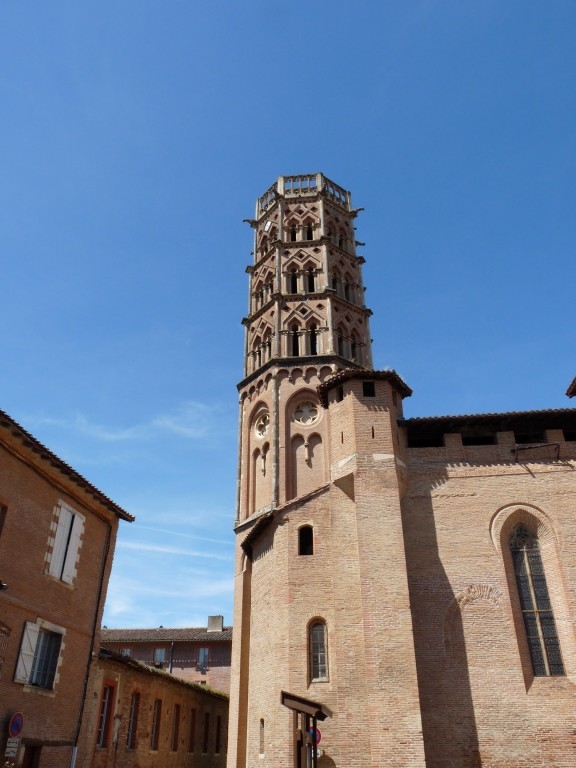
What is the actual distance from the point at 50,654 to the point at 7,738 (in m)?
2.54

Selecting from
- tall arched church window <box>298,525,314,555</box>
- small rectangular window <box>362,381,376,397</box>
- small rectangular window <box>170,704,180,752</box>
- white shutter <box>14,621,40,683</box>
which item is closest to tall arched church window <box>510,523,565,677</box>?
tall arched church window <box>298,525,314,555</box>

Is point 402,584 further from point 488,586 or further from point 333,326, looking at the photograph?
point 333,326

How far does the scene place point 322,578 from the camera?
1980 cm

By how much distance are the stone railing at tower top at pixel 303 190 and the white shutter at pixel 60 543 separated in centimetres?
2816

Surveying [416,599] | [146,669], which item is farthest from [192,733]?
[416,599]

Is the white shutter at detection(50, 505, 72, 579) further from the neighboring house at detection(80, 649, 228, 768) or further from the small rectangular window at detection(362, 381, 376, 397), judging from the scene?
the small rectangular window at detection(362, 381, 376, 397)

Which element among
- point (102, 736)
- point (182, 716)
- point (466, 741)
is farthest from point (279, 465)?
point (466, 741)

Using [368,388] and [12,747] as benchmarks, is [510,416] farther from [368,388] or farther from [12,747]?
[12,747]

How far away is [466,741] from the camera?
54.7ft

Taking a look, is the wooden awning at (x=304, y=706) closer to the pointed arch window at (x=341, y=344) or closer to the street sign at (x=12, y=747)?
the street sign at (x=12, y=747)

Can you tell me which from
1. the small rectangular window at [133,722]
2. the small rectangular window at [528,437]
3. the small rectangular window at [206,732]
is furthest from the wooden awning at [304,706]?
the small rectangular window at [206,732]

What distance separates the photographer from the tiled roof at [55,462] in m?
15.9

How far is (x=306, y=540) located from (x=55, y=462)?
329 inches

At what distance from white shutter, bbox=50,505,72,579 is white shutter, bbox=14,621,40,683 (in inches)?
66.3
